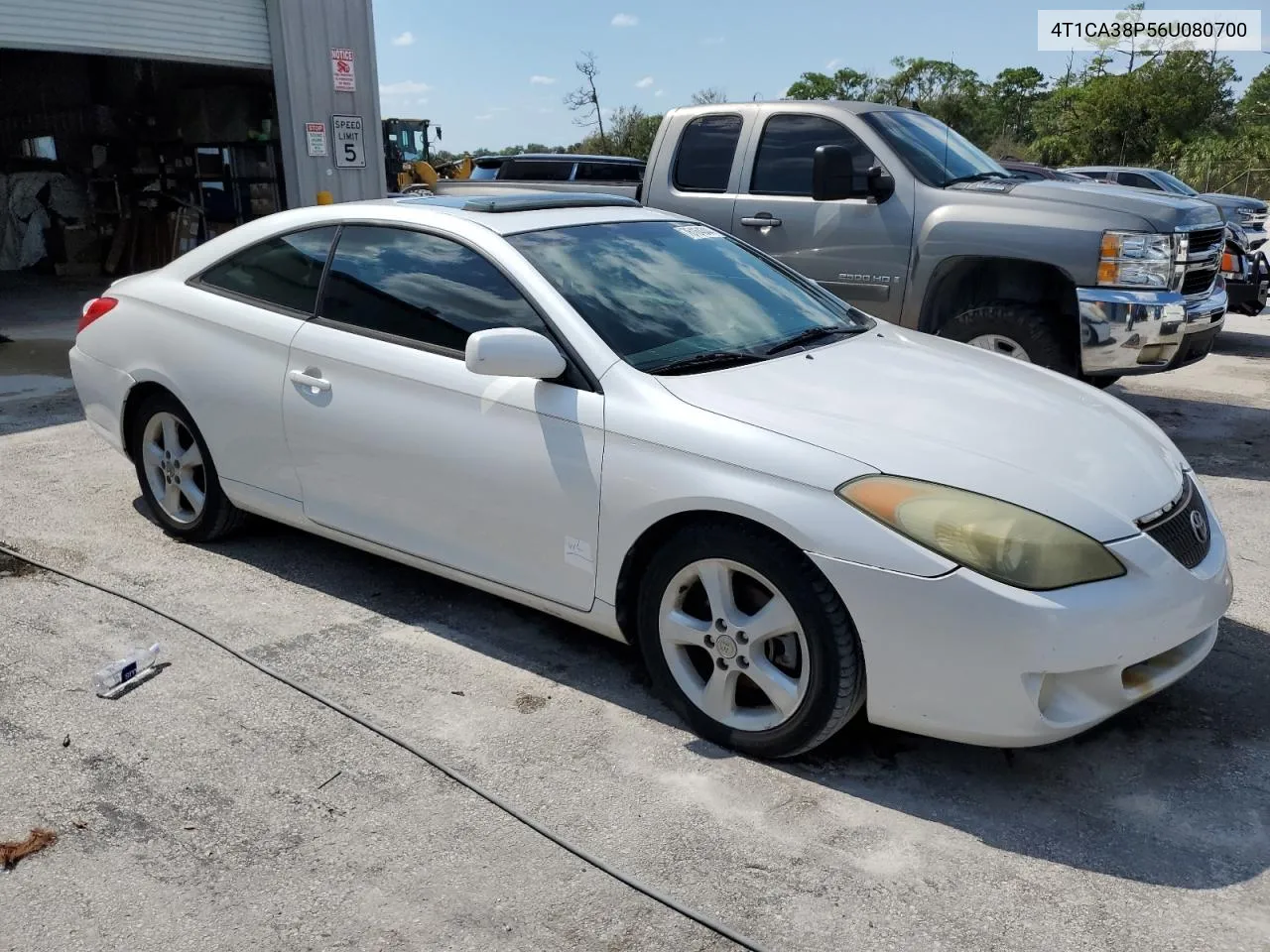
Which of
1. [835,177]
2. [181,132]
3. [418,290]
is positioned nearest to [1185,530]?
[418,290]

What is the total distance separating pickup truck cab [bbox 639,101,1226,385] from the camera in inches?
244

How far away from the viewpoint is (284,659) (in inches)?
149

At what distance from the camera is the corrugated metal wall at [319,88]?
42.9 feet

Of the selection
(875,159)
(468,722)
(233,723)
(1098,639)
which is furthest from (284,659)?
(875,159)

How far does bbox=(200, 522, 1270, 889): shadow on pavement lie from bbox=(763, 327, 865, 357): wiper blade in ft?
3.88

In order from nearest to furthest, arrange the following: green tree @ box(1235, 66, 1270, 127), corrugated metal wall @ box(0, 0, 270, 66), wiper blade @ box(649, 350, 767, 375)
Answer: wiper blade @ box(649, 350, 767, 375) < corrugated metal wall @ box(0, 0, 270, 66) < green tree @ box(1235, 66, 1270, 127)

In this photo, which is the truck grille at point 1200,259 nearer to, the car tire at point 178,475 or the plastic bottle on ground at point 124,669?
the car tire at point 178,475

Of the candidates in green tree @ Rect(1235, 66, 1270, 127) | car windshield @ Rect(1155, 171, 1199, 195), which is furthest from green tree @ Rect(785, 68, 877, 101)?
car windshield @ Rect(1155, 171, 1199, 195)

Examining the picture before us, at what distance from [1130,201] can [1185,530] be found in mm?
3946

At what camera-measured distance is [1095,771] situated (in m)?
3.12

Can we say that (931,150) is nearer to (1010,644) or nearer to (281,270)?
(281,270)

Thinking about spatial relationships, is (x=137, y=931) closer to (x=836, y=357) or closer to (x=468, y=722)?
(x=468, y=722)

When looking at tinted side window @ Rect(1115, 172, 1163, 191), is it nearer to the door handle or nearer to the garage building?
the garage building

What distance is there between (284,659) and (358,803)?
99 cm
